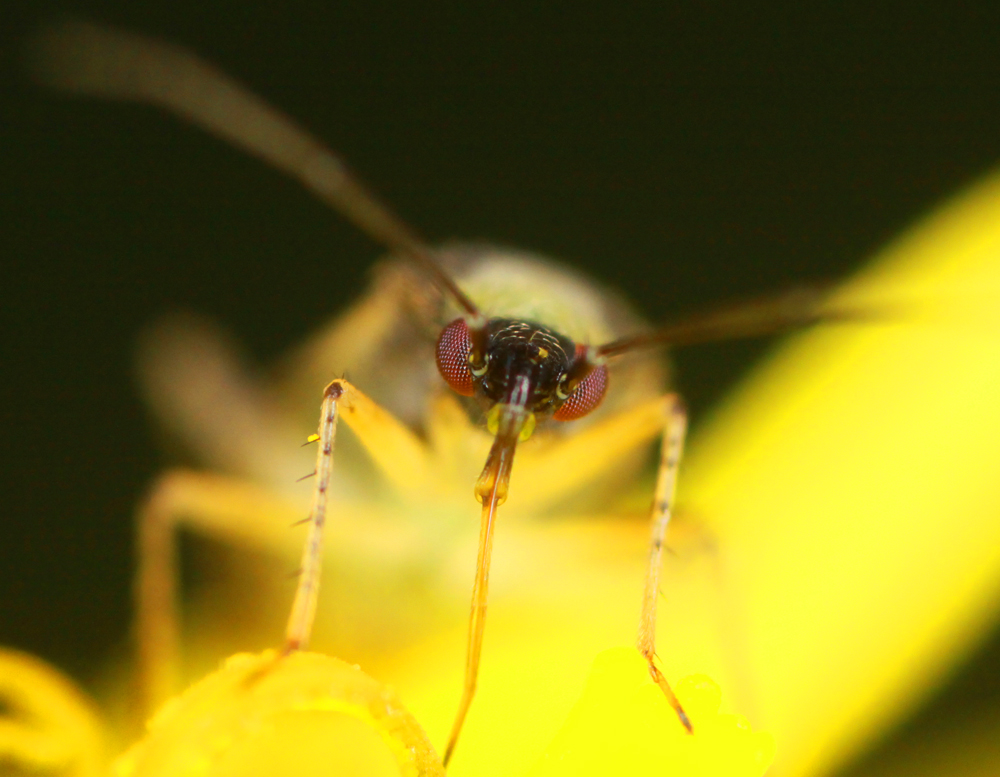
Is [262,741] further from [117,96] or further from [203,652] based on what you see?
[117,96]

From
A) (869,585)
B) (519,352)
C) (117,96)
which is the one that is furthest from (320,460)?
(869,585)

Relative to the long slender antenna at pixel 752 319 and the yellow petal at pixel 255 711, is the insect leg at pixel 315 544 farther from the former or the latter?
the long slender antenna at pixel 752 319

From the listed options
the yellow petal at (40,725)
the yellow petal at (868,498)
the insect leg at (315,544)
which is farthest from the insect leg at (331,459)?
the yellow petal at (868,498)

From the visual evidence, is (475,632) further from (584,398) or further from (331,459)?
(584,398)

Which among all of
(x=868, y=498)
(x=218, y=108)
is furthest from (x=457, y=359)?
(x=868, y=498)

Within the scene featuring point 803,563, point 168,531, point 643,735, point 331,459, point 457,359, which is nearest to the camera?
point 643,735
